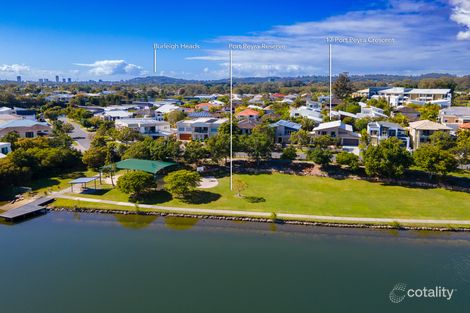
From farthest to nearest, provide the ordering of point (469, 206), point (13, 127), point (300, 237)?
point (13, 127) < point (469, 206) < point (300, 237)

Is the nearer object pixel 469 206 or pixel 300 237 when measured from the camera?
pixel 300 237

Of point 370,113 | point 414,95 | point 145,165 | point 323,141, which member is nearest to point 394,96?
point 414,95

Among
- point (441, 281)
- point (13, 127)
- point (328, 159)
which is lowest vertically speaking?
point (441, 281)

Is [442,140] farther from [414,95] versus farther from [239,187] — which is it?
[414,95]

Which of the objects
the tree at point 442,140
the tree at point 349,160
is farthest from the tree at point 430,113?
the tree at point 349,160

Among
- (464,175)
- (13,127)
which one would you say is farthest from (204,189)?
(13,127)

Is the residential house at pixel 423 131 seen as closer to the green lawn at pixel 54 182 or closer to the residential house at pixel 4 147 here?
the green lawn at pixel 54 182

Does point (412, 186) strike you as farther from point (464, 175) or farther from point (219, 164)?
point (219, 164)

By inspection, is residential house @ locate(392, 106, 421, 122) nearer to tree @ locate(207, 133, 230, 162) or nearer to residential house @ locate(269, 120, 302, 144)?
residential house @ locate(269, 120, 302, 144)
